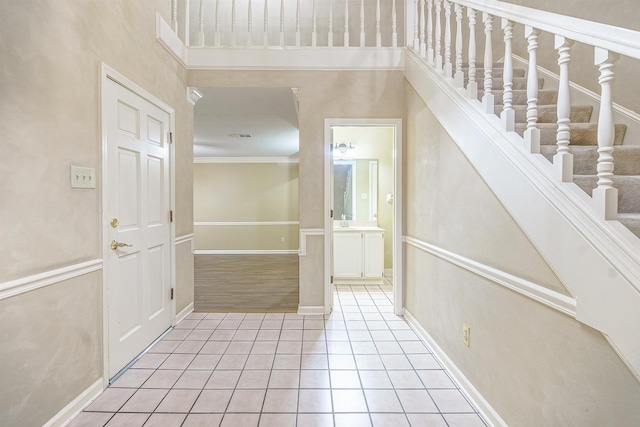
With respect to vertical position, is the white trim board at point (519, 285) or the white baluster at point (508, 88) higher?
the white baluster at point (508, 88)

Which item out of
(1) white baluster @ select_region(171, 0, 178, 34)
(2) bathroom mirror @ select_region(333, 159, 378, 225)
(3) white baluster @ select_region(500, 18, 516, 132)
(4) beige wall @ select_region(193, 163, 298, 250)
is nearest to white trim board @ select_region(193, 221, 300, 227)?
(4) beige wall @ select_region(193, 163, 298, 250)

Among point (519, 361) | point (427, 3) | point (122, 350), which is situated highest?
point (427, 3)

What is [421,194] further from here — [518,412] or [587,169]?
[518,412]

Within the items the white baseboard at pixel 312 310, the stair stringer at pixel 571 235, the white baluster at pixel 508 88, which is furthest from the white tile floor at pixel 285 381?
the white baluster at pixel 508 88

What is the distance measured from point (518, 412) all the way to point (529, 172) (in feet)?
3.61

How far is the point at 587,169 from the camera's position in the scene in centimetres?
156

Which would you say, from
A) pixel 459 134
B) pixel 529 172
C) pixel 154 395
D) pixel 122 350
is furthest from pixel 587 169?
pixel 122 350

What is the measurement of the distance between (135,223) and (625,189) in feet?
9.33

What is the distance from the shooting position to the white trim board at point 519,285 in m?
1.15

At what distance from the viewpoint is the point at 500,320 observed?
1549 mm

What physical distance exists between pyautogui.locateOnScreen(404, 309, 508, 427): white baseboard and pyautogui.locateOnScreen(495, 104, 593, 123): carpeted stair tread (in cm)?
165

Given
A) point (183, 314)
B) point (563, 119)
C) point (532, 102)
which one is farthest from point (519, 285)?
point (183, 314)

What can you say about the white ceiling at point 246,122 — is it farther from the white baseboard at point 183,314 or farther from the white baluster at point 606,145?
the white baluster at point 606,145

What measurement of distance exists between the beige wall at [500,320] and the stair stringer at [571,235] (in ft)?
0.20
